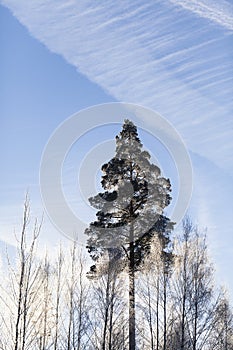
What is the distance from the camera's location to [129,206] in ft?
90.5

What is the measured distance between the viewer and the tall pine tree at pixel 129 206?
2667 centimetres

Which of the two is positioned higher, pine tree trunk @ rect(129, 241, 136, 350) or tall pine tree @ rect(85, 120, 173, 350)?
tall pine tree @ rect(85, 120, 173, 350)

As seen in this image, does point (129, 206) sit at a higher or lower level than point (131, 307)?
higher

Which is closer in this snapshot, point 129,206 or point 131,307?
point 131,307

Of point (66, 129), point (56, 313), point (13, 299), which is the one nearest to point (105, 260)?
point (56, 313)

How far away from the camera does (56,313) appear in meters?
26.0

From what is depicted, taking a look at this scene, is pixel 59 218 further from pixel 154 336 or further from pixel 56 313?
pixel 154 336

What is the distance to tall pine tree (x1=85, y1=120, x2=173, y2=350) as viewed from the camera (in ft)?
87.5

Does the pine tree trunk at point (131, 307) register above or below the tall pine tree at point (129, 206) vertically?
below

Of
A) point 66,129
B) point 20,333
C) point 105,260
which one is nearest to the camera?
point 20,333

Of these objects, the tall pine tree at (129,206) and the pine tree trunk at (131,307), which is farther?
the tall pine tree at (129,206)

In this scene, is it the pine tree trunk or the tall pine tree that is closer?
the pine tree trunk

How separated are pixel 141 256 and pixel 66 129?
7.83 m

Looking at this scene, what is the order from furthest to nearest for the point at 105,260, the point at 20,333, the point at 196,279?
the point at 105,260 → the point at 196,279 → the point at 20,333
